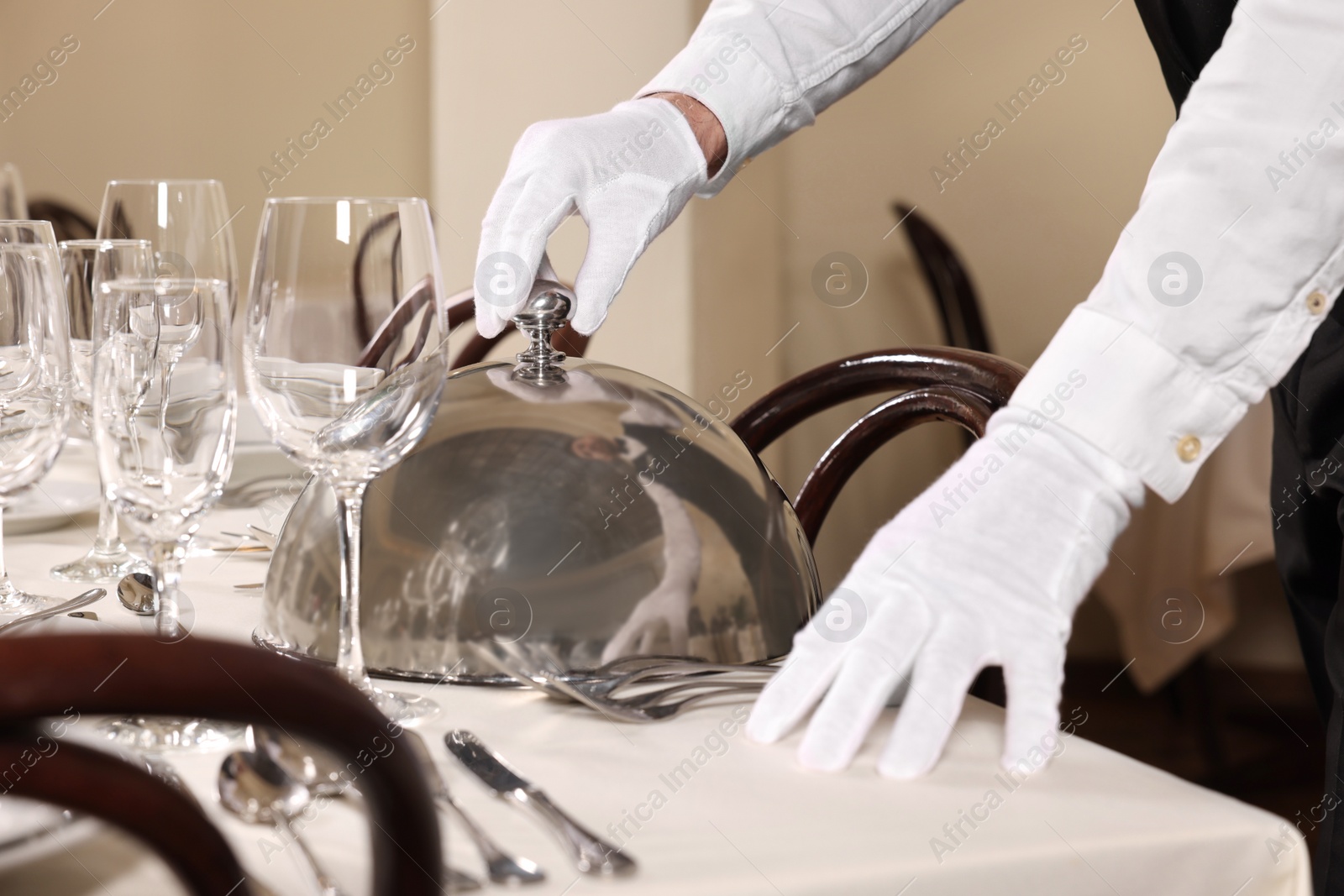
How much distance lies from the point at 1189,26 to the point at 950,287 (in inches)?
72.0

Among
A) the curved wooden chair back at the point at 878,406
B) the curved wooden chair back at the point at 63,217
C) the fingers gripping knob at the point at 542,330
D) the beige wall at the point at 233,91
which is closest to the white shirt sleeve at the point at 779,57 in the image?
the curved wooden chair back at the point at 878,406

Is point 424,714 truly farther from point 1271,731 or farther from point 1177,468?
point 1271,731

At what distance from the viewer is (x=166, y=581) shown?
0.48m

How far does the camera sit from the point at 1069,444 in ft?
1.88

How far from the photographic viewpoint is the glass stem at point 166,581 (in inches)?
18.8

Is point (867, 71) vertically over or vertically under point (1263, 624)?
over

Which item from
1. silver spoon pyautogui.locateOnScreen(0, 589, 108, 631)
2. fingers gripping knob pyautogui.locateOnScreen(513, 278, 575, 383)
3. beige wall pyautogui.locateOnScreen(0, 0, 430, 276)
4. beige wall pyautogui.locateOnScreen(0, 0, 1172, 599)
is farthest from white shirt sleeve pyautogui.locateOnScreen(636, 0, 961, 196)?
beige wall pyautogui.locateOnScreen(0, 0, 430, 276)

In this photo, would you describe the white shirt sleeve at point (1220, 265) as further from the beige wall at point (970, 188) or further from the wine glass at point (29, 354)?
the beige wall at point (970, 188)

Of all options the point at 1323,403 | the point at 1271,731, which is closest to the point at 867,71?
the point at 1323,403

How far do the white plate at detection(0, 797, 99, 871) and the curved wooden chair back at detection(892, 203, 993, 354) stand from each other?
7.81 feet

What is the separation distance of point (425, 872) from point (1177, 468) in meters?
0.43

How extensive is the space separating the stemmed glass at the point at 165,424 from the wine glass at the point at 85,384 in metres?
0.29

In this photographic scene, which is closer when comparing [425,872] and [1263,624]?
[425,872]

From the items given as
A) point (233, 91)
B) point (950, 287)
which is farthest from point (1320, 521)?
point (233, 91)
